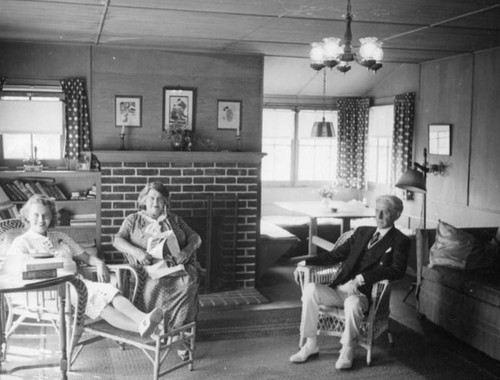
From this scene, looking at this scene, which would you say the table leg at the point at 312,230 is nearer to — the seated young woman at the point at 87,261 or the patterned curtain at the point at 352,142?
the patterned curtain at the point at 352,142

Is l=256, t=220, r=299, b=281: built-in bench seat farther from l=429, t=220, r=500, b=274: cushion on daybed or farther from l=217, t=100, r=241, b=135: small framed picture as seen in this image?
l=429, t=220, r=500, b=274: cushion on daybed

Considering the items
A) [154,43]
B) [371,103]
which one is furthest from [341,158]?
[154,43]

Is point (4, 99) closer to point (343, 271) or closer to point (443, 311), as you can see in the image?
point (343, 271)

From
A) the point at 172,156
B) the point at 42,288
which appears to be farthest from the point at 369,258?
the point at 172,156

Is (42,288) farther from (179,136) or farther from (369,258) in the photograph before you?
(179,136)

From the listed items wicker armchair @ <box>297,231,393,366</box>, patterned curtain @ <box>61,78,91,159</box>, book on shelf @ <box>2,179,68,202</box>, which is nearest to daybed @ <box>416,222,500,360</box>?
wicker armchair @ <box>297,231,393,366</box>

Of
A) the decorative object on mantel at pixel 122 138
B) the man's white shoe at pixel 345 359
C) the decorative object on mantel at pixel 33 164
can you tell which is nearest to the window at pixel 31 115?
the decorative object on mantel at pixel 33 164

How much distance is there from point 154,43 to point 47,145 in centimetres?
156

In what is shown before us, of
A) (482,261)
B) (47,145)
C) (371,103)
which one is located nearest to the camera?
(482,261)

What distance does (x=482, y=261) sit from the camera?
17.2 ft

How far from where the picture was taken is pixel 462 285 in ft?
16.6

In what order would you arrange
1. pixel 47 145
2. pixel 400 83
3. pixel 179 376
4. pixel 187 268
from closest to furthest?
pixel 179 376, pixel 187 268, pixel 47 145, pixel 400 83

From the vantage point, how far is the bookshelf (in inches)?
241

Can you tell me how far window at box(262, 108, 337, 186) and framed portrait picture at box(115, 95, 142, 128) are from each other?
3.26 metres
